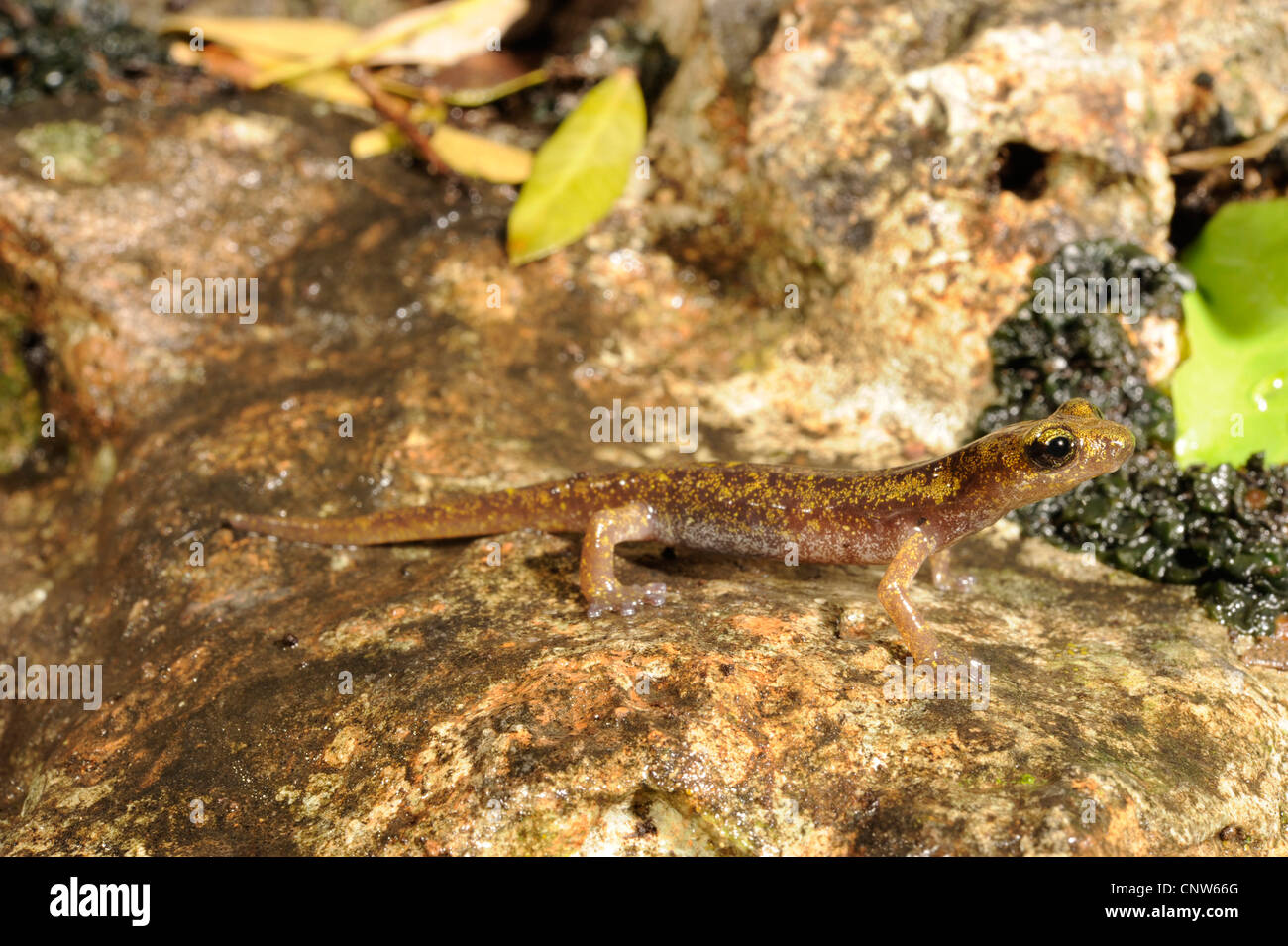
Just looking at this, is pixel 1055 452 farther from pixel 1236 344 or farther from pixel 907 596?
pixel 1236 344

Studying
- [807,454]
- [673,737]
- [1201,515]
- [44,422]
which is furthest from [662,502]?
[44,422]

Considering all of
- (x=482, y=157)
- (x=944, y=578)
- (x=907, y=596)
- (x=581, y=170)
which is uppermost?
(x=482, y=157)

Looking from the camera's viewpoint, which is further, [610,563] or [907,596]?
[610,563]

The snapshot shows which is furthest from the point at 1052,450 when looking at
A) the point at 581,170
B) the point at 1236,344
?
the point at 581,170

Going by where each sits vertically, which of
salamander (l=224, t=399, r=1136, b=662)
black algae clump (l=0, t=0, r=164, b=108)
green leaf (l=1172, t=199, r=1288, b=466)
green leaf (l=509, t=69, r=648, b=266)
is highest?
black algae clump (l=0, t=0, r=164, b=108)

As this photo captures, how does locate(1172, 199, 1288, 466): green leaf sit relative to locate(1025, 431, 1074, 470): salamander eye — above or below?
above

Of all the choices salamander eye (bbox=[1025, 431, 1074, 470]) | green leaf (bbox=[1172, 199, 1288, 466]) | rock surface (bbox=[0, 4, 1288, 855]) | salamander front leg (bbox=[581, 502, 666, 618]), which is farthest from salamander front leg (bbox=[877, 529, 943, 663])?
green leaf (bbox=[1172, 199, 1288, 466])

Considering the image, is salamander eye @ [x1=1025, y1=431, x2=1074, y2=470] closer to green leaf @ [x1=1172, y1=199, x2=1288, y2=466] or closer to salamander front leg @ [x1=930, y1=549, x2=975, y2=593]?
salamander front leg @ [x1=930, y1=549, x2=975, y2=593]
